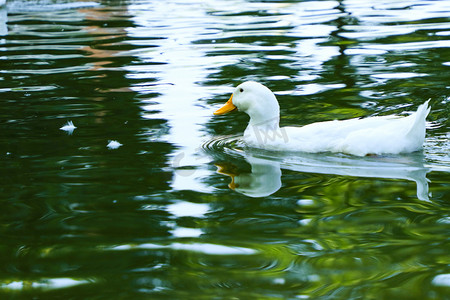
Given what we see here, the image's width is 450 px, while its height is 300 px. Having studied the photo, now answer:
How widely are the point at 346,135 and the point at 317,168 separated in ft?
1.67

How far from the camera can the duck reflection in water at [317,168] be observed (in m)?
6.00

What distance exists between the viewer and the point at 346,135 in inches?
268

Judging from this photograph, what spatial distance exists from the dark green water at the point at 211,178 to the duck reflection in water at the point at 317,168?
21mm

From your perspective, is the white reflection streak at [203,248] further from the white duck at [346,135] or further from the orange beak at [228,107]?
the orange beak at [228,107]

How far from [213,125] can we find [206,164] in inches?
55.7

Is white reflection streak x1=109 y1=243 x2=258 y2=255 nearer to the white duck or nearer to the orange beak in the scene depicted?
the white duck

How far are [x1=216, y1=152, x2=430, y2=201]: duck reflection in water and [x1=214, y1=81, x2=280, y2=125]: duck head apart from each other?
494 mm

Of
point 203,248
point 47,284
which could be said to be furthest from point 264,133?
point 47,284

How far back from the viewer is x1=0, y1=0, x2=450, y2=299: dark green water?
4277 mm

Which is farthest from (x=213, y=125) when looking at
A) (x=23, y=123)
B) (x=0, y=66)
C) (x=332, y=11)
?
(x=332, y=11)

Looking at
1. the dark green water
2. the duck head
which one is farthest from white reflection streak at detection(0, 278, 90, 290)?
the duck head

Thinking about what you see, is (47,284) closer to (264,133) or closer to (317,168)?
(317,168)

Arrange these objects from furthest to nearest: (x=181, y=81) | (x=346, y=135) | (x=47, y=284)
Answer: (x=181, y=81)
(x=346, y=135)
(x=47, y=284)

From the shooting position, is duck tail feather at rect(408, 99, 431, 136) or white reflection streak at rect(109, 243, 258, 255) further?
duck tail feather at rect(408, 99, 431, 136)
